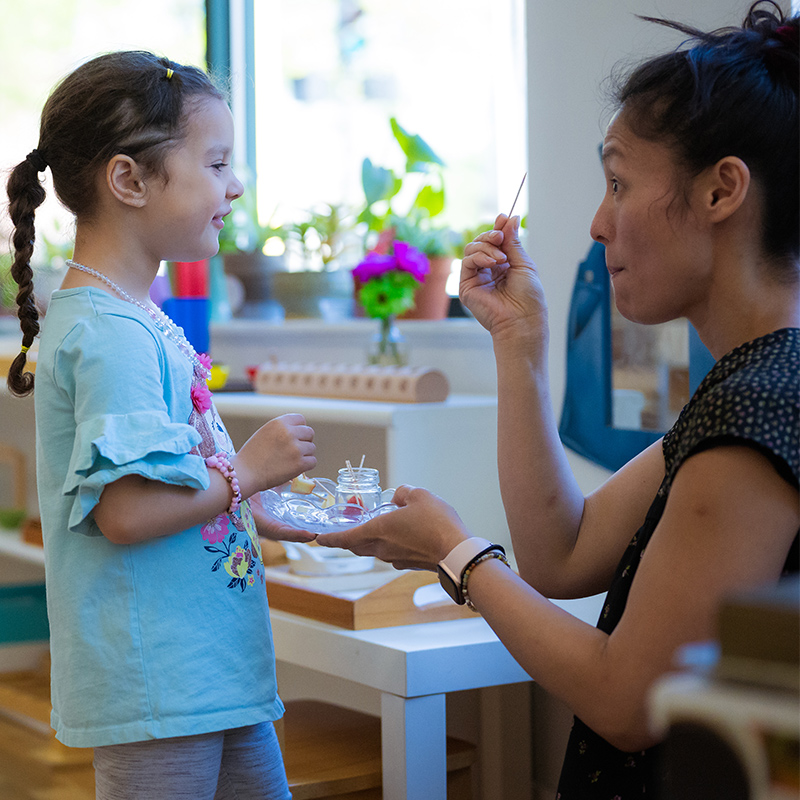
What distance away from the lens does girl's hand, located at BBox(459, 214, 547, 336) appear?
44.9 inches

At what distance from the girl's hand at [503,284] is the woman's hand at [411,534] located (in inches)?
9.2

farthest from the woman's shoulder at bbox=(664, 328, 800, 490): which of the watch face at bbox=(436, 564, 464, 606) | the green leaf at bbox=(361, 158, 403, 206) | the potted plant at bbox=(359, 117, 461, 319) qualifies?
the green leaf at bbox=(361, 158, 403, 206)

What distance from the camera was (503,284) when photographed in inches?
46.2

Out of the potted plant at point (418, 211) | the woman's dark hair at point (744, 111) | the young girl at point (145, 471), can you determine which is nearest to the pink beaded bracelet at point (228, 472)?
the young girl at point (145, 471)

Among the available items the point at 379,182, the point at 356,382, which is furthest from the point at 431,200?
the point at 356,382

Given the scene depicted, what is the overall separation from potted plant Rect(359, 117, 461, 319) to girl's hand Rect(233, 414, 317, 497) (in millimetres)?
1052

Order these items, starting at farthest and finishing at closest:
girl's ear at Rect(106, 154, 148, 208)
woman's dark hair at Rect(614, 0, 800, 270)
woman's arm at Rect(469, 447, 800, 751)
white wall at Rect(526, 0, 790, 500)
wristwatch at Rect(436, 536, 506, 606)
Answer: white wall at Rect(526, 0, 790, 500) < girl's ear at Rect(106, 154, 148, 208) < wristwatch at Rect(436, 536, 506, 606) < woman's dark hair at Rect(614, 0, 800, 270) < woman's arm at Rect(469, 447, 800, 751)

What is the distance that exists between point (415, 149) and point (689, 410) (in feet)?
4.91

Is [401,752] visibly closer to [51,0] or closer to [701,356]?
[701,356]

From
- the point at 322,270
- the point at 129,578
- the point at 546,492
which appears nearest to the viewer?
the point at 129,578

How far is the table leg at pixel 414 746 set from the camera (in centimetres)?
125

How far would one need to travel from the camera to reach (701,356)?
55.1 inches

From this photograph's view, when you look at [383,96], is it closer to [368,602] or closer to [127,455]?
[368,602]

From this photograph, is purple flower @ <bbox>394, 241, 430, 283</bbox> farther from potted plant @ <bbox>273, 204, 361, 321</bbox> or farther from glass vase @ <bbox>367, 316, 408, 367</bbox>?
potted plant @ <bbox>273, 204, 361, 321</bbox>
